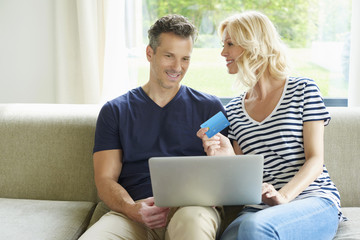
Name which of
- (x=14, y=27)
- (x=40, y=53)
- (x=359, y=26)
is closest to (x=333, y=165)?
(x=359, y=26)

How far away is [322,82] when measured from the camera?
3246 mm

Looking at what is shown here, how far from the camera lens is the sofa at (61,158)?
2.23 metres

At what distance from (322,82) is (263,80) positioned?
1326 millimetres

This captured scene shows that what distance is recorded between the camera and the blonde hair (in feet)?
6.54

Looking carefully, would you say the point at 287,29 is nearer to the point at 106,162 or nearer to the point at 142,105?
the point at 142,105

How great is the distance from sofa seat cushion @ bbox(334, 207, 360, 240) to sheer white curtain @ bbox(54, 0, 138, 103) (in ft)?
5.31

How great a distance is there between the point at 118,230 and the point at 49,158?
2.30 ft

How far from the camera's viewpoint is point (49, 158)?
2.36 m

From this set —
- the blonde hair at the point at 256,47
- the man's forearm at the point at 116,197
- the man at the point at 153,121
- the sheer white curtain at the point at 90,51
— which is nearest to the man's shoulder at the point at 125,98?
the man at the point at 153,121

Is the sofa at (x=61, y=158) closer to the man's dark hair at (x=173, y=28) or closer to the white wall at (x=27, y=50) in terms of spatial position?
the man's dark hair at (x=173, y=28)

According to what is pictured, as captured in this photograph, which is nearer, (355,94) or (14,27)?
(355,94)

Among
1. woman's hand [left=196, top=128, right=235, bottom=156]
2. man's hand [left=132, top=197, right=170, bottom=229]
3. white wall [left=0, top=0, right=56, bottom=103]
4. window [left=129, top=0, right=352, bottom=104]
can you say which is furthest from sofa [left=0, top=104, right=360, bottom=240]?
window [left=129, top=0, right=352, bottom=104]

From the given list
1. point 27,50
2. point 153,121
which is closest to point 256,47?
point 153,121

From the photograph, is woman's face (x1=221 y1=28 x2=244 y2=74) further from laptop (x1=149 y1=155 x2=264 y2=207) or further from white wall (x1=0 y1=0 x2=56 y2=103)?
white wall (x1=0 y1=0 x2=56 y2=103)
